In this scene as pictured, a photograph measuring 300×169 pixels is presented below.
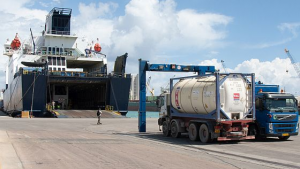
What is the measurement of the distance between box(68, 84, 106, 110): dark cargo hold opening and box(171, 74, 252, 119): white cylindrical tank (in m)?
31.8

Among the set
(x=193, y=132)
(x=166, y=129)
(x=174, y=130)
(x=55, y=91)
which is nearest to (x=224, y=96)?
Result: (x=193, y=132)

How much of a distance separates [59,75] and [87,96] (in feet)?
52.6

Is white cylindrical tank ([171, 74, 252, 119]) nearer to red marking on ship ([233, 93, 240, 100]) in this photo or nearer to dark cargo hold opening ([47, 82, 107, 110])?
red marking on ship ([233, 93, 240, 100])

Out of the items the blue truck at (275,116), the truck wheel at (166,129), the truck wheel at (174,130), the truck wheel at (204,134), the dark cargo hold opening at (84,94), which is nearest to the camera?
the truck wheel at (204,134)

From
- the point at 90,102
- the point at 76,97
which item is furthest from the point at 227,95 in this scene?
the point at 76,97

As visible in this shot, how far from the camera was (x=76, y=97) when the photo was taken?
66.2 m

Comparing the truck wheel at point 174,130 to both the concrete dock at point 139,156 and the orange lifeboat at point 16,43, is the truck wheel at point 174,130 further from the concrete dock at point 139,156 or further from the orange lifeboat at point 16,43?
the orange lifeboat at point 16,43

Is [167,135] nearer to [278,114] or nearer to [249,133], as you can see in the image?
[249,133]

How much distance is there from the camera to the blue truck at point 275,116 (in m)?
17.2

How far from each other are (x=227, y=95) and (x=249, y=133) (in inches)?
102

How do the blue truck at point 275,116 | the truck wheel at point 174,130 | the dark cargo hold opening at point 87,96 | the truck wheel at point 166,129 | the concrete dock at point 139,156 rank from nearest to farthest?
1. the concrete dock at point 139,156
2. the blue truck at point 275,116
3. the truck wheel at point 174,130
4. the truck wheel at point 166,129
5. the dark cargo hold opening at point 87,96

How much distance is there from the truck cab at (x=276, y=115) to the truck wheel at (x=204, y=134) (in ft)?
9.13

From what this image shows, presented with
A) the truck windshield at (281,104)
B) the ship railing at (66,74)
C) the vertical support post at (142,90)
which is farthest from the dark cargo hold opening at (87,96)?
the truck windshield at (281,104)

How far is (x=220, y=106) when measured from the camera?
1623 cm
